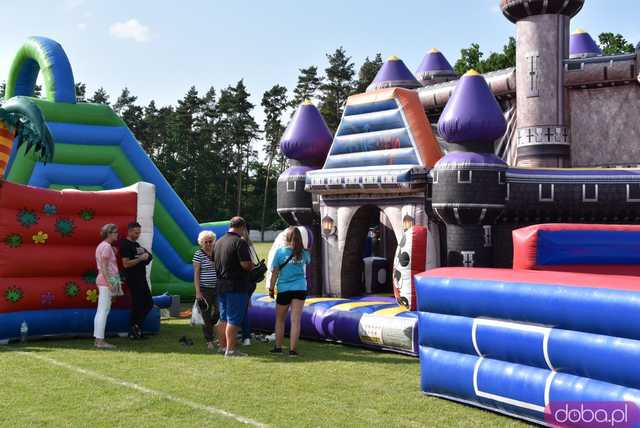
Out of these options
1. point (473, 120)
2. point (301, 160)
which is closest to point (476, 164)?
point (473, 120)

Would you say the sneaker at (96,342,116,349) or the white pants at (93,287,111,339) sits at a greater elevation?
the white pants at (93,287,111,339)

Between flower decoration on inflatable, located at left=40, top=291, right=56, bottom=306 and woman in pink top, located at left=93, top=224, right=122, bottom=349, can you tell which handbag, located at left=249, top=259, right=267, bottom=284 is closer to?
woman in pink top, located at left=93, top=224, right=122, bottom=349

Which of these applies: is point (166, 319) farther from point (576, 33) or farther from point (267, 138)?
point (267, 138)

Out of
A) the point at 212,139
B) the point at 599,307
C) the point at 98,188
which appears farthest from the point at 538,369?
the point at 212,139

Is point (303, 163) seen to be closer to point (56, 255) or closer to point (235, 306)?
point (56, 255)

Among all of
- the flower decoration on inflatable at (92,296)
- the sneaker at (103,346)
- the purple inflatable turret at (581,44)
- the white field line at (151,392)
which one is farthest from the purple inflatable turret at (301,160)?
the purple inflatable turret at (581,44)

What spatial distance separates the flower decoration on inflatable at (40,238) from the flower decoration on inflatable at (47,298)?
53 cm

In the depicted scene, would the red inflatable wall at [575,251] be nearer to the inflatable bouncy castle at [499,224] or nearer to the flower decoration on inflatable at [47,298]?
the inflatable bouncy castle at [499,224]

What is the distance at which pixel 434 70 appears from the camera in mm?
15617

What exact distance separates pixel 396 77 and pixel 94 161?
6.22 meters

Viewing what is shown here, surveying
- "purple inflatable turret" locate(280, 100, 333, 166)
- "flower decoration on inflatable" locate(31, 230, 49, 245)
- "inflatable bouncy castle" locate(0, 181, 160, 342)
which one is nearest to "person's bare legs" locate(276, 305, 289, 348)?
"inflatable bouncy castle" locate(0, 181, 160, 342)

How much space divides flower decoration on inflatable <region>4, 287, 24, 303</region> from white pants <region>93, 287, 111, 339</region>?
819mm

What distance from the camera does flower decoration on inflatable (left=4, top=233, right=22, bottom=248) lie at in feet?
23.7

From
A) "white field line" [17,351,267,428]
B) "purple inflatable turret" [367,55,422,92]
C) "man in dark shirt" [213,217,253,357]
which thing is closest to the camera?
"white field line" [17,351,267,428]
